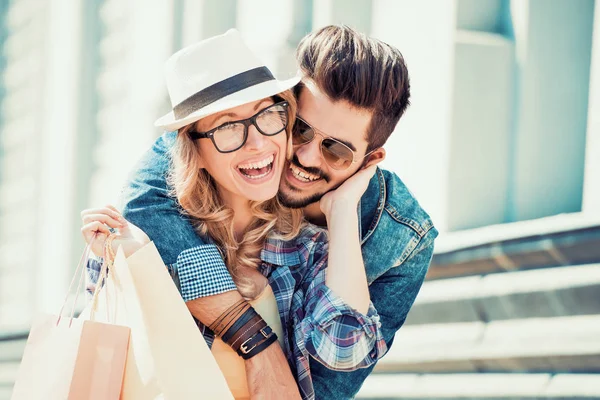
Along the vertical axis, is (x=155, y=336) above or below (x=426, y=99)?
above

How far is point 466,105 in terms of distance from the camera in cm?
480

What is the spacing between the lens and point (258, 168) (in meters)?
2.82

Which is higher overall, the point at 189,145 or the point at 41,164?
the point at 189,145

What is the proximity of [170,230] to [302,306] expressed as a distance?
0.43 metres

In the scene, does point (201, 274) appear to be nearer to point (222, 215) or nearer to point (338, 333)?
point (222, 215)

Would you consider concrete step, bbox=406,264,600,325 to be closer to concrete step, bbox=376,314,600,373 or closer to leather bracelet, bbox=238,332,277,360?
concrete step, bbox=376,314,600,373

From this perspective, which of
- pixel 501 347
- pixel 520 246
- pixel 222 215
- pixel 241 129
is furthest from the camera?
pixel 501 347

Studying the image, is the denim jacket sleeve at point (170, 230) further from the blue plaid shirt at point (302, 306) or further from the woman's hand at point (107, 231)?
the woman's hand at point (107, 231)

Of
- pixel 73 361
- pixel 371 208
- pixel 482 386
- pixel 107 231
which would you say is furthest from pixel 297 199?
pixel 482 386

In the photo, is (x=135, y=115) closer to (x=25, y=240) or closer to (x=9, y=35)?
(x=25, y=240)

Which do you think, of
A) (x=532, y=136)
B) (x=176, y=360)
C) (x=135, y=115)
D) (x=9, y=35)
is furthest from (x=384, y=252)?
(x=9, y=35)

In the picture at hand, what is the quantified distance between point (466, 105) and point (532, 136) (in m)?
0.39

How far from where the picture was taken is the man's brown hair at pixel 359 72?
301 cm

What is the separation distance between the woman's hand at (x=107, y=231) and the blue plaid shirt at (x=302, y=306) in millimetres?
199
